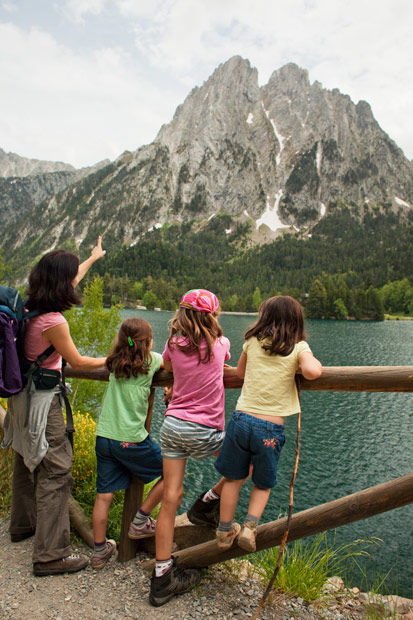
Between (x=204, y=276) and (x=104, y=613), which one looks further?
(x=204, y=276)

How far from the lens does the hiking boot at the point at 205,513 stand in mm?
3100

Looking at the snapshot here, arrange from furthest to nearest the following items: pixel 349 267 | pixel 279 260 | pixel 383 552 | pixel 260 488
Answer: pixel 279 260
pixel 349 267
pixel 383 552
pixel 260 488

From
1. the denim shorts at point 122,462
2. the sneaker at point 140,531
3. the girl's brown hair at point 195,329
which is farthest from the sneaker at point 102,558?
the girl's brown hair at point 195,329

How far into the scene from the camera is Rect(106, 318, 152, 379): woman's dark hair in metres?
3.23

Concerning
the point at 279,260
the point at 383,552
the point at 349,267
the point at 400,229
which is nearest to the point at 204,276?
the point at 279,260

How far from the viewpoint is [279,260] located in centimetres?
18900

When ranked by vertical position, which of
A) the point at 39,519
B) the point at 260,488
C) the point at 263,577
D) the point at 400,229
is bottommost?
the point at 263,577

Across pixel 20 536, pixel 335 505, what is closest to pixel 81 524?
pixel 20 536

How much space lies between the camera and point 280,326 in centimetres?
281

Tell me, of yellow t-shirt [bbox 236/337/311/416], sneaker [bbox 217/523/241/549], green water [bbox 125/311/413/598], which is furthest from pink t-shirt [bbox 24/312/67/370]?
green water [bbox 125/311/413/598]

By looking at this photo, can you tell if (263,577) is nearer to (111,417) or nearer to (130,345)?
(111,417)

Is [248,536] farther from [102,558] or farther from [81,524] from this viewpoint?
[81,524]

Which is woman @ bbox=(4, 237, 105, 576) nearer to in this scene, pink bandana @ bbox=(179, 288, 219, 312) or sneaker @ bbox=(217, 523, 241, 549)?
pink bandana @ bbox=(179, 288, 219, 312)

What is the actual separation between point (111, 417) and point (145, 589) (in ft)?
4.50
